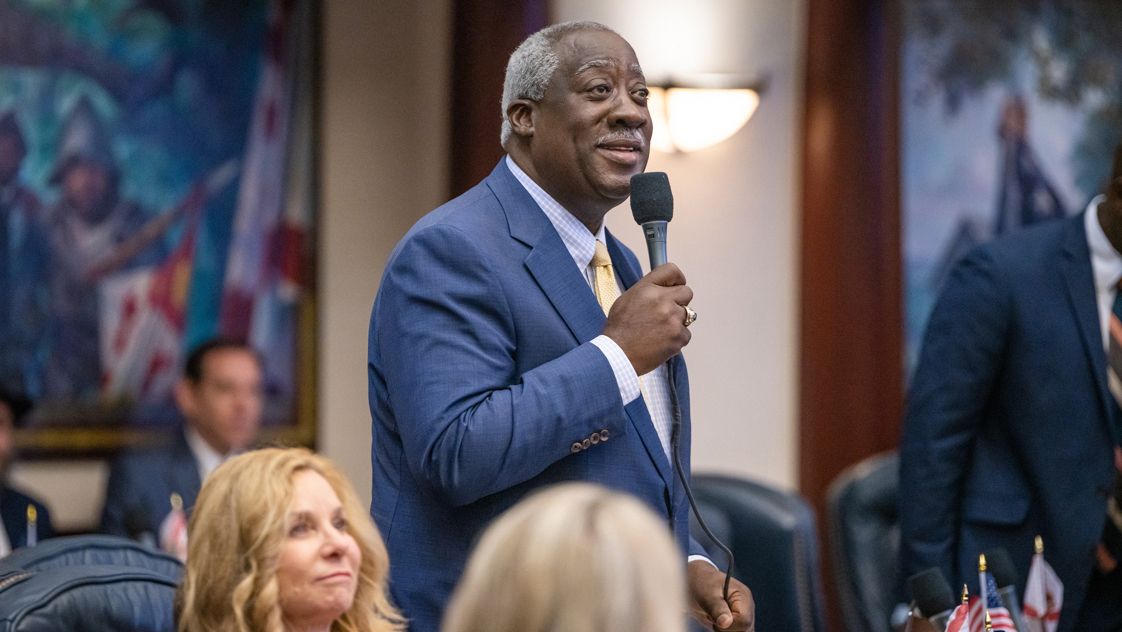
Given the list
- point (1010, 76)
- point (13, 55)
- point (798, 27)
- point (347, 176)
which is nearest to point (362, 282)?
point (347, 176)

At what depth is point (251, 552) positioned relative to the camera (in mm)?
2959

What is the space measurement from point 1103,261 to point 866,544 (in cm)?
151

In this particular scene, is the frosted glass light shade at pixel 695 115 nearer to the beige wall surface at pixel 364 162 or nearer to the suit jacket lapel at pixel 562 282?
the beige wall surface at pixel 364 162

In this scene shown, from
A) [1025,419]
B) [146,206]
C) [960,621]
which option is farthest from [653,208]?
[146,206]

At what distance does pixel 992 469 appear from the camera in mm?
3711

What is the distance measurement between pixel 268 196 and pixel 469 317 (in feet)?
14.3

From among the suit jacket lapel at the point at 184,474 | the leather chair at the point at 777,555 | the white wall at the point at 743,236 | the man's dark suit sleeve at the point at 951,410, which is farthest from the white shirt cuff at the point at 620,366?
the white wall at the point at 743,236

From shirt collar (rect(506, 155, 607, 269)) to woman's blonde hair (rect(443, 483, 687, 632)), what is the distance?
1.18m


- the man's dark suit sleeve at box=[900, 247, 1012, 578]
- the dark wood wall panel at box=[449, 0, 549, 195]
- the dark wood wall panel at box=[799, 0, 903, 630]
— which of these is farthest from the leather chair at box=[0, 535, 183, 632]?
the dark wood wall panel at box=[799, 0, 903, 630]

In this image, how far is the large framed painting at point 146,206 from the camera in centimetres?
597

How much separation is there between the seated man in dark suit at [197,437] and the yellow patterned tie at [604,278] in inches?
129

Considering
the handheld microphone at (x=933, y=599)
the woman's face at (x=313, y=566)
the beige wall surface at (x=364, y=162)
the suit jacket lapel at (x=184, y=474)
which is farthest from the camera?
the beige wall surface at (x=364, y=162)

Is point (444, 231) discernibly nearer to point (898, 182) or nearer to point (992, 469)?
point (992, 469)

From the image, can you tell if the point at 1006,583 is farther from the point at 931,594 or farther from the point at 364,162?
the point at 364,162
